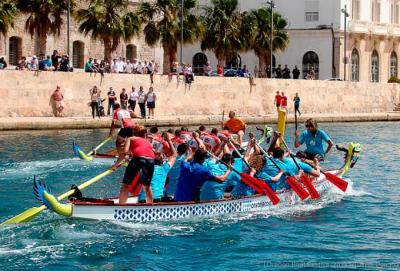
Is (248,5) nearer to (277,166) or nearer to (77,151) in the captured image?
(77,151)

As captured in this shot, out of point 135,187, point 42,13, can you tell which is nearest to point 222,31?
point 42,13

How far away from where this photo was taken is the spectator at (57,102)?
41469mm

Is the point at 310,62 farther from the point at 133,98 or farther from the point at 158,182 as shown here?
the point at 158,182

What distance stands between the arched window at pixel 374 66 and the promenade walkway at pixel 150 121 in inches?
595

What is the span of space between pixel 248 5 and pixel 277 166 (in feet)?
164

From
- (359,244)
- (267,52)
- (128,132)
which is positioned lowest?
(359,244)

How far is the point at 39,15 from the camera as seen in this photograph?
45.3 meters

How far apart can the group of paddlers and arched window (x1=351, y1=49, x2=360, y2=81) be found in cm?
4429

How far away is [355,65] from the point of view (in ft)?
223

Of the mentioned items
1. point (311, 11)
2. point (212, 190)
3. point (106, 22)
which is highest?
point (311, 11)

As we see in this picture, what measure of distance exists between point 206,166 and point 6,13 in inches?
1025

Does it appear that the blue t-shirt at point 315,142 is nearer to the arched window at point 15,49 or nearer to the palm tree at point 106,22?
the palm tree at point 106,22

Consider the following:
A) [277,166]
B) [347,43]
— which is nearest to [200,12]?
[347,43]

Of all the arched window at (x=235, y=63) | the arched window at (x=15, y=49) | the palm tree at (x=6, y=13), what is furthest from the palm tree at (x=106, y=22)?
the arched window at (x=235, y=63)
